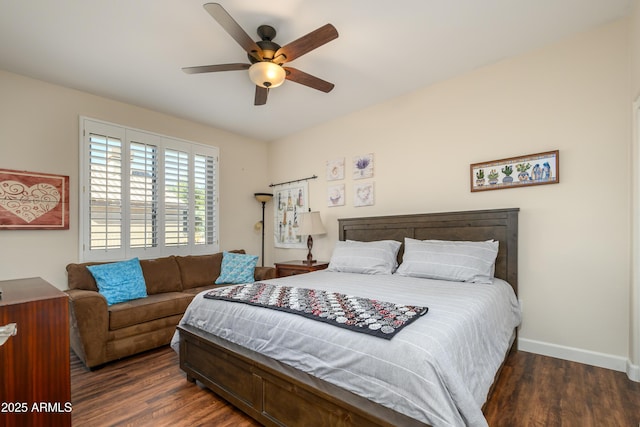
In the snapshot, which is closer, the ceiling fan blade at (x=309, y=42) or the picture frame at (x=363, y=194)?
the ceiling fan blade at (x=309, y=42)

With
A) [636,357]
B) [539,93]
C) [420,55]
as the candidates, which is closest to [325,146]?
[420,55]

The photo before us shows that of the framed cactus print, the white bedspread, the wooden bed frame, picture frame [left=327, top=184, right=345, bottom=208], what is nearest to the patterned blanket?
the white bedspread

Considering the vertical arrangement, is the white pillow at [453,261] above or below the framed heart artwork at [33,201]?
below

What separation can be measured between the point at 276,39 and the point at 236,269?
2697mm

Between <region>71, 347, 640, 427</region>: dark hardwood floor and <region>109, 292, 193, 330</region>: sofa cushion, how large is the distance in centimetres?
39

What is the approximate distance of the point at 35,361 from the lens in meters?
1.33

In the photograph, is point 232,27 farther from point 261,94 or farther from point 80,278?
point 80,278

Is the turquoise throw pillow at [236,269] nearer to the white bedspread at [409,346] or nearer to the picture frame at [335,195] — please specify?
the picture frame at [335,195]

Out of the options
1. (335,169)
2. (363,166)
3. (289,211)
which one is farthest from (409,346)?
(289,211)

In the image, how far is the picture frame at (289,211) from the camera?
181 inches

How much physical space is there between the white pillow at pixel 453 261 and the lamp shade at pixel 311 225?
137 cm

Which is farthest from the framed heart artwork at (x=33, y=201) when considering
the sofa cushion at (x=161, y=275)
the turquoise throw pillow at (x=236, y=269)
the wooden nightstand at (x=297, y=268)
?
the wooden nightstand at (x=297, y=268)

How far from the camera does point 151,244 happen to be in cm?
374

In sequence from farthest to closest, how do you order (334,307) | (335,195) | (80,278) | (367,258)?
(335,195), (367,258), (80,278), (334,307)
